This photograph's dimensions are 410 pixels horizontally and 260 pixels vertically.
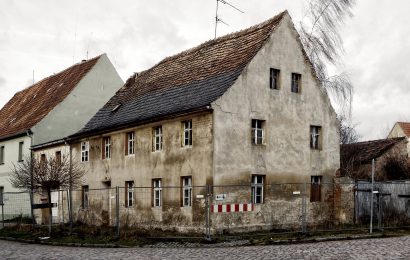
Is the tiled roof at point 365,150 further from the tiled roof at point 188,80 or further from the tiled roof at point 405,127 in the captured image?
the tiled roof at point 188,80

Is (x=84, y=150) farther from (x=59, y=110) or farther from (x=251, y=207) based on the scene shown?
(x=251, y=207)

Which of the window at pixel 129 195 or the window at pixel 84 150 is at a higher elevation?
the window at pixel 84 150

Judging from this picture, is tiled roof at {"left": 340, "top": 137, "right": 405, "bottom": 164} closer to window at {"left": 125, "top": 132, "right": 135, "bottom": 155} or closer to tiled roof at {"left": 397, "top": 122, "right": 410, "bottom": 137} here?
tiled roof at {"left": 397, "top": 122, "right": 410, "bottom": 137}

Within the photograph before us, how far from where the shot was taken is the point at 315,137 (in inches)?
999

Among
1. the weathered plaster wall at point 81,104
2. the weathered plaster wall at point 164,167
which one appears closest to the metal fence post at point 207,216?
the weathered plaster wall at point 164,167

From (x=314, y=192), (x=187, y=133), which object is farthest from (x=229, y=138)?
(x=314, y=192)

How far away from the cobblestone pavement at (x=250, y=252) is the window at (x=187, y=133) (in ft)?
21.9

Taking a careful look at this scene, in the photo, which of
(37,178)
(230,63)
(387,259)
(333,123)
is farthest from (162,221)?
(387,259)

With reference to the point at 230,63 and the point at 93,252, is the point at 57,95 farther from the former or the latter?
the point at 93,252

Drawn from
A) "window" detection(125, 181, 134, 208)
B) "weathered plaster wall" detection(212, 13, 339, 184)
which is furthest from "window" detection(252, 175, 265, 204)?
"window" detection(125, 181, 134, 208)

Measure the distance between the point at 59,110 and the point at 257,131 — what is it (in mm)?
16389

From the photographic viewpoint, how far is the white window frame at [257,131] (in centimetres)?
2302

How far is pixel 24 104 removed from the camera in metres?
41.3

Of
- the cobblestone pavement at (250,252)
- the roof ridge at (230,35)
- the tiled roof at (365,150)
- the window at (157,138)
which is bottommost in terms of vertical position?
the cobblestone pavement at (250,252)
